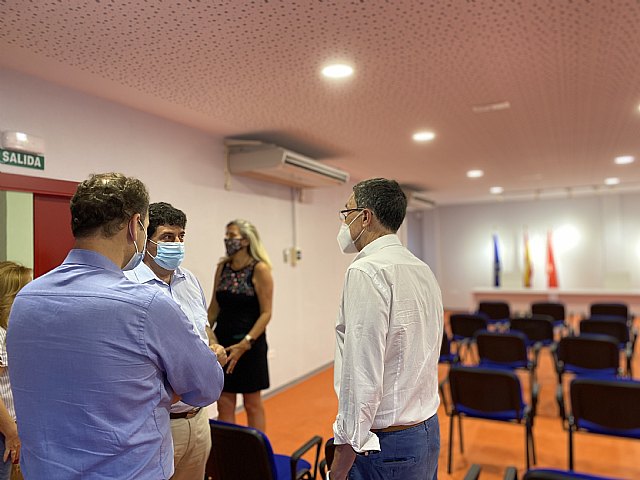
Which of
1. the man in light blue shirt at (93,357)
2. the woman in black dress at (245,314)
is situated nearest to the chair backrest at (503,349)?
the woman in black dress at (245,314)

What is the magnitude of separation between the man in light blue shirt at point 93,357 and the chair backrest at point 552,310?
21.6 ft

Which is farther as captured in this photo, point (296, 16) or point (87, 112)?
point (87, 112)

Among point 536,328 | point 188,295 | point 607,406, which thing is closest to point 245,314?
point 188,295

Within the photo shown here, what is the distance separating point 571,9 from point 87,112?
2.87 meters

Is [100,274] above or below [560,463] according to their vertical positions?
above

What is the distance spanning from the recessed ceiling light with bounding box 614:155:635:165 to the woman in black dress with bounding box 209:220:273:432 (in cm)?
519

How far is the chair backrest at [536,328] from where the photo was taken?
5.14 metres

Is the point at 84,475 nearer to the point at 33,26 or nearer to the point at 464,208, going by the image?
the point at 33,26

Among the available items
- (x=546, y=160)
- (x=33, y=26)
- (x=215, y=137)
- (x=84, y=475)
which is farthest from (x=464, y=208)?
(x=84, y=475)

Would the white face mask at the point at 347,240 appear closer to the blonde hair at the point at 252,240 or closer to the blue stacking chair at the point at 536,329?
the blonde hair at the point at 252,240

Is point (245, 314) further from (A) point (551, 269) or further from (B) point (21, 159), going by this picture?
(A) point (551, 269)

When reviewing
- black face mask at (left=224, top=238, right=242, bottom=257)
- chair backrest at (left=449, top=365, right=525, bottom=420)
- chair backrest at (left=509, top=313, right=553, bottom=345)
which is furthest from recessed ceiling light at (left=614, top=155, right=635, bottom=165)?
black face mask at (left=224, top=238, right=242, bottom=257)

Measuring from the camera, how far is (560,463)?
318 cm

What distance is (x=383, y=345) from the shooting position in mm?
1397
